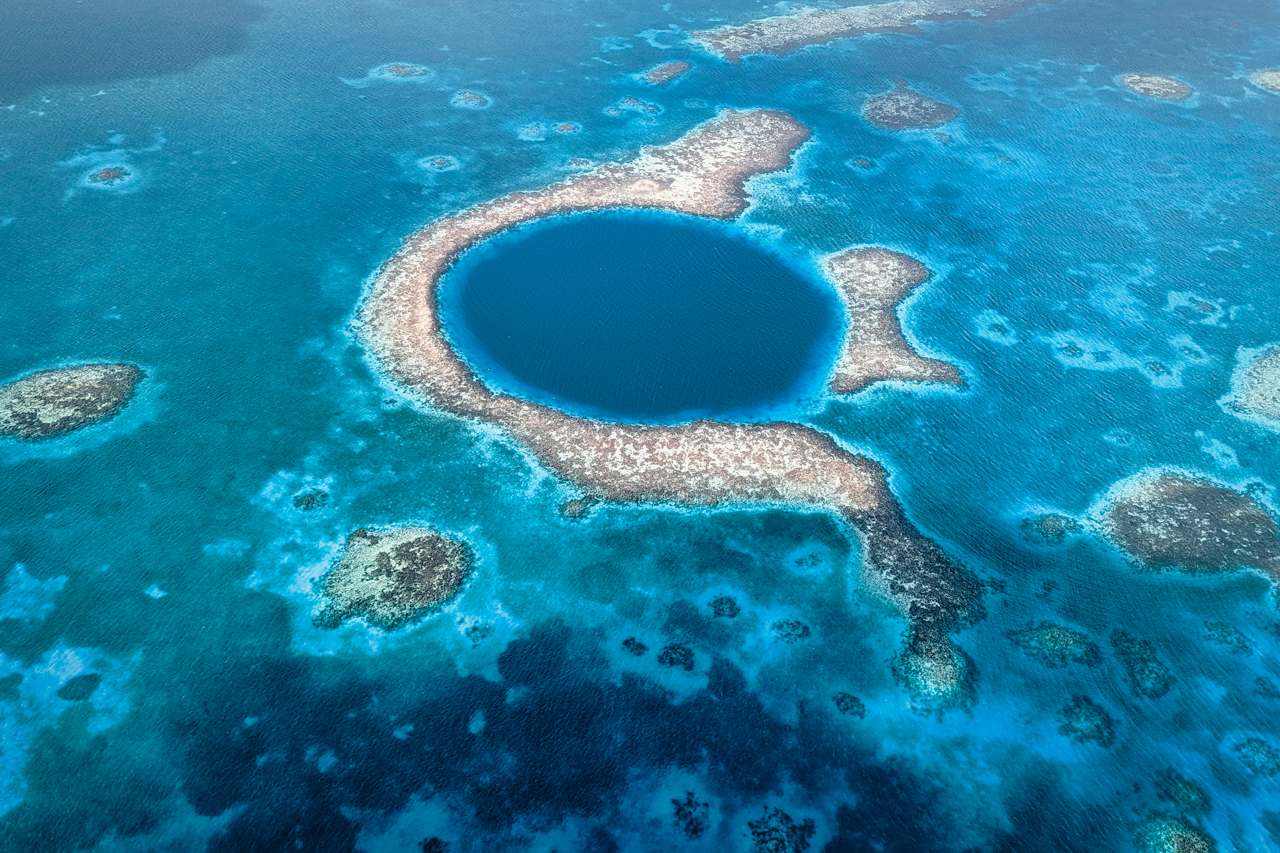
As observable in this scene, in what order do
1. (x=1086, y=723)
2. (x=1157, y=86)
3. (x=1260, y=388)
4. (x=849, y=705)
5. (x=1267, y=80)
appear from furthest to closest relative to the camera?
1. (x=1267, y=80)
2. (x=1157, y=86)
3. (x=1260, y=388)
4. (x=849, y=705)
5. (x=1086, y=723)

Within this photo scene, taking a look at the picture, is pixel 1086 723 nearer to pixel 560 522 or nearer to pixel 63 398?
pixel 560 522

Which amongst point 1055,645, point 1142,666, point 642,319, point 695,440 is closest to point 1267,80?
point 642,319

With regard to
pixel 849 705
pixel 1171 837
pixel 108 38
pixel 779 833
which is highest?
pixel 108 38

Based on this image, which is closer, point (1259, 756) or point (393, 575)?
point (1259, 756)

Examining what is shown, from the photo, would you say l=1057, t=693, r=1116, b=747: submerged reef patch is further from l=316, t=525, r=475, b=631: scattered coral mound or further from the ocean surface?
l=316, t=525, r=475, b=631: scattered coral mound

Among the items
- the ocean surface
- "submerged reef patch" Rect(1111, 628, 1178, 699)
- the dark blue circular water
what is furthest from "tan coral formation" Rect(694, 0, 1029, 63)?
"submerged reef patch" Rect(1111, 628, 1178, 699)

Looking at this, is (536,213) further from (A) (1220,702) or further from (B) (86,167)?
(A) (1220,702)
